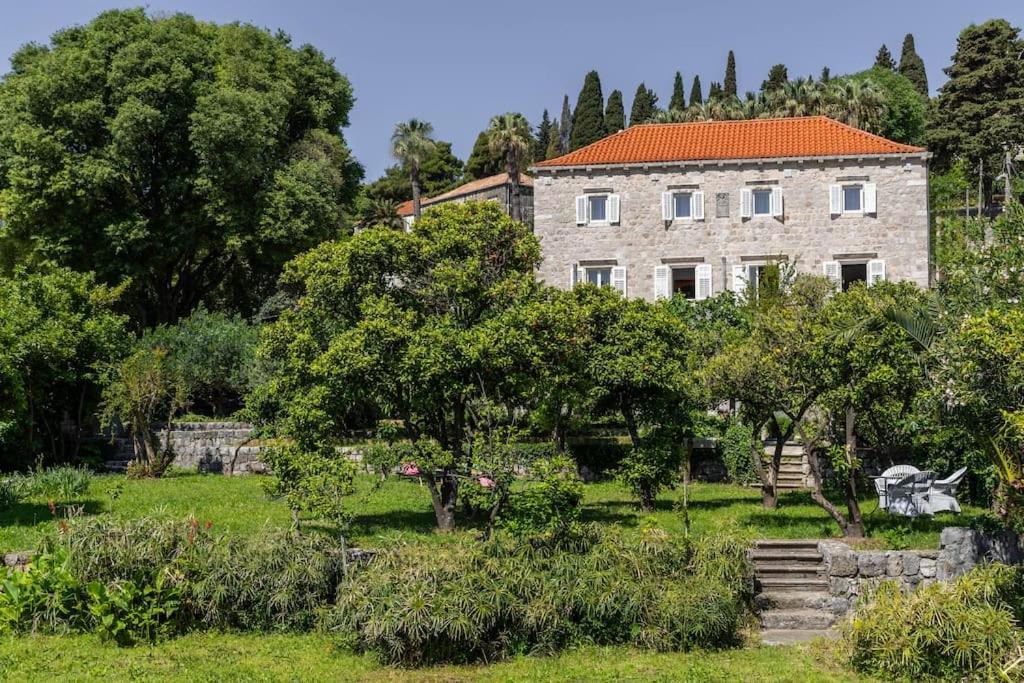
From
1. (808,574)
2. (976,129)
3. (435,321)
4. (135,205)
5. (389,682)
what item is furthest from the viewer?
(976,129)

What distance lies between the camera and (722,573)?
15.8 meters

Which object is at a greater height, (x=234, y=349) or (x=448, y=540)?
(x=234, y=349)

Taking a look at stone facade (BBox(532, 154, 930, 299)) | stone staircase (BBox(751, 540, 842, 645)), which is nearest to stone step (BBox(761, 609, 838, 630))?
stone staircase (BBox(751, 540, 842, 645))

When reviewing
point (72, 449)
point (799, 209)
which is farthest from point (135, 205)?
point (799, 209)

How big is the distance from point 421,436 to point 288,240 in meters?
21.6

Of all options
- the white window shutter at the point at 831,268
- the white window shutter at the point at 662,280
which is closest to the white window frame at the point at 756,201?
the white window shutter at the point at 831,268

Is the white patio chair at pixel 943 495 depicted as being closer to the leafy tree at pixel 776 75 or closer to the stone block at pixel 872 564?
the stone block at pixel 872 564

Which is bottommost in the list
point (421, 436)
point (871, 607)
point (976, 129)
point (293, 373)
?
point (871, 607)

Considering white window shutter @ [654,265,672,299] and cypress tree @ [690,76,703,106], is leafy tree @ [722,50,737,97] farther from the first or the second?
white window shutter @ [654,265,672,299]

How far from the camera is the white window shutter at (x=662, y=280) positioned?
41.3 m

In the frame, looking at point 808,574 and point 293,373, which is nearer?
point 808,574

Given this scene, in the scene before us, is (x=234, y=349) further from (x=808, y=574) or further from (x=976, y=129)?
(x=976, y=129)

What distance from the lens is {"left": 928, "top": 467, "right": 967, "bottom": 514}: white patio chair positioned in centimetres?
2106

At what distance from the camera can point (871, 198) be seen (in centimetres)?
3991
